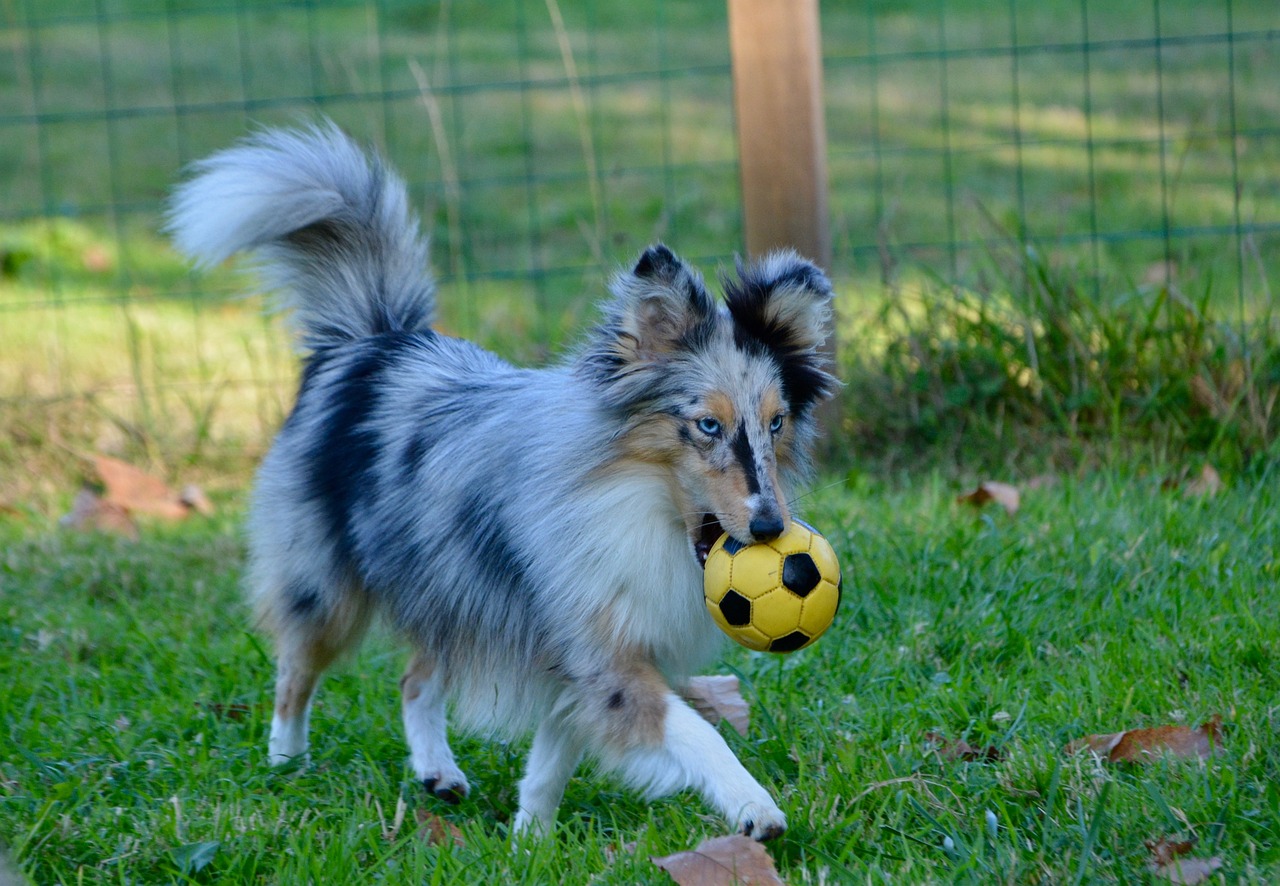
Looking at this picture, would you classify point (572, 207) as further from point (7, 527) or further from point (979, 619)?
point (979, 619)

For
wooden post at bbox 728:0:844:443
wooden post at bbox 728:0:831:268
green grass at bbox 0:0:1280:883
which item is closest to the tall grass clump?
green grass at bbox 0:0:1280:883

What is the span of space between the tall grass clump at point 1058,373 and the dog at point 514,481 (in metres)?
2.11

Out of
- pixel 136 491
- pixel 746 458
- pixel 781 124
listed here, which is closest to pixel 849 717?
pixel 746 458

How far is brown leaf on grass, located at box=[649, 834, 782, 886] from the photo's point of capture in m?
2.45

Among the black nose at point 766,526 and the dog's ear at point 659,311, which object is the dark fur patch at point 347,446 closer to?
the dog's ear at point 659,311

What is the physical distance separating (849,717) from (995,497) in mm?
1551

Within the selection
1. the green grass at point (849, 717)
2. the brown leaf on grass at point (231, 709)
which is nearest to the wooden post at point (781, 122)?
the green grass at point (849, 717)

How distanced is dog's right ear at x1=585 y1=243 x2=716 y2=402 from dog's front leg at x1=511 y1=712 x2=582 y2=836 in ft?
2.55

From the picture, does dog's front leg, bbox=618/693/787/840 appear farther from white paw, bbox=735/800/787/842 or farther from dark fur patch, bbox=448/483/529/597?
dark fur patch, bbox=448/483/529/597

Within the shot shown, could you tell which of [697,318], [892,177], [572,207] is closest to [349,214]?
[697,318]

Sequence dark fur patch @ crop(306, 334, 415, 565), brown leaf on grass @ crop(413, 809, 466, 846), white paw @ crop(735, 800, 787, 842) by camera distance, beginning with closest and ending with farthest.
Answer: white paw @ crop(735, 800, 787, 842) < brown leaf on grass @ crop(413, 809, 466, 846) < dark fur patch @ crop(306, 334, 415, 565)

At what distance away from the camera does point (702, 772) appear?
2646 mm

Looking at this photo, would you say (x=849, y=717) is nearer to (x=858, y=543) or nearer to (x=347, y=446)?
(x=858, y=543)

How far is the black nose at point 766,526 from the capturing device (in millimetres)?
2684
